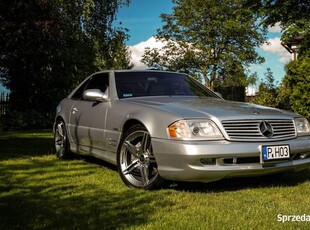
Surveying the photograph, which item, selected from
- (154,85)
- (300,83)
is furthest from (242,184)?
(300,83)

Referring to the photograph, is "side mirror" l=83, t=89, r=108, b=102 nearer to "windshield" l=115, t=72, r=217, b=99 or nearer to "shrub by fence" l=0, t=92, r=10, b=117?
"windshield" l=115, t=72, r=217, b=99

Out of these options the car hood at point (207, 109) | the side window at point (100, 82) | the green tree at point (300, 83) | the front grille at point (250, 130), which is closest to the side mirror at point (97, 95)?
the side window at point (100, 82)

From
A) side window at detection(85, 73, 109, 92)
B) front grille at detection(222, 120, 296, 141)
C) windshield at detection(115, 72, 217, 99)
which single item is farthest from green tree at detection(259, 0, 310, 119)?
front grille at detection(222, 120, 296, 141)

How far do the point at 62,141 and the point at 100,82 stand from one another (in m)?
1.44

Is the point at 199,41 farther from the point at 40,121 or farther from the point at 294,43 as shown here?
the point at 40,121

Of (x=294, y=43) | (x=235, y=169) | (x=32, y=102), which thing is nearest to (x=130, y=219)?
(x=235, y=169)

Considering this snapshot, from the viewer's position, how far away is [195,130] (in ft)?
13.6

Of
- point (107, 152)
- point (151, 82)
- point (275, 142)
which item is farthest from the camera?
point (151, 82)

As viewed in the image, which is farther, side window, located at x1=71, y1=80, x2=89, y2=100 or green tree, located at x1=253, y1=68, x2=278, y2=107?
green tree, located at x1=253, y1=68, x2=278, y2=107

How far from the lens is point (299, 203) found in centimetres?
391

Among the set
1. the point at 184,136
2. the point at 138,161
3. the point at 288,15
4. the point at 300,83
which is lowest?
the point at 138,161

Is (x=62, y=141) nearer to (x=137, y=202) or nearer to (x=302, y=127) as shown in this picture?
(x=137, y=202)

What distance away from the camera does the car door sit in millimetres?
5500

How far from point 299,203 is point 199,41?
34.2m
